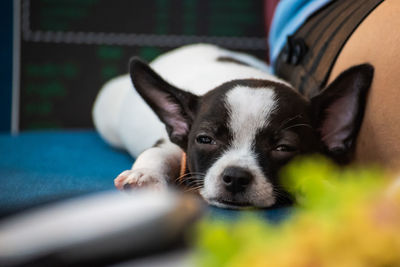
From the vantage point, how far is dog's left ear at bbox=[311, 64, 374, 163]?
1.53 m

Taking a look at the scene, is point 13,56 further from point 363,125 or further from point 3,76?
point 363,125

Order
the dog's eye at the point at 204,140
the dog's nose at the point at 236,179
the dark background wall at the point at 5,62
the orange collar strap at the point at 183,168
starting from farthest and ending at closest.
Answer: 1. the dark background wall at the point at 5,62
2. the orange collar strap at the point at 183,168
3. the dog's eye at the point at 204,140
4. the dog's nose at the point at 236,179

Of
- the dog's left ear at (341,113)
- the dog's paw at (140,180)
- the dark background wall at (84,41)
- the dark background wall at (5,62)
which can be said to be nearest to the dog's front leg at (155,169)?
the dog's paw at (140,180)

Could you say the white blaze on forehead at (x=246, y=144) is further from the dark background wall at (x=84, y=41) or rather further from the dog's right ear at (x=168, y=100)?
the dark background wall at (x=84, y=41)

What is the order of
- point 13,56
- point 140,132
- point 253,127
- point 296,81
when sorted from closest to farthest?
point 253,127 → point 296,81 → point 140,132 → point 13,56

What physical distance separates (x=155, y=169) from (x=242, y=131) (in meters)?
0.31

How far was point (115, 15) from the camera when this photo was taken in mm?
3689

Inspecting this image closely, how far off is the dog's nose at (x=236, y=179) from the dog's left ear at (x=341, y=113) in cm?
41

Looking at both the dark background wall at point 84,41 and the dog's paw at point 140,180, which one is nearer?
the dog's paw at point 140,180

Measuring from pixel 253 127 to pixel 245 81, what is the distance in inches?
9.9

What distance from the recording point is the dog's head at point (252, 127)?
134cm

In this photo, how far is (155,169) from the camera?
148 cm

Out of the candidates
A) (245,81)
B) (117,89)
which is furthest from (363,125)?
(117,89)

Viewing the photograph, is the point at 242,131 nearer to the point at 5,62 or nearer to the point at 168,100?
the point at 168,100
